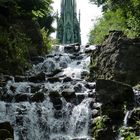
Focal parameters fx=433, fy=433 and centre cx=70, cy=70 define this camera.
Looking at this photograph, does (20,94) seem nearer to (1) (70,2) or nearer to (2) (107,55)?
(2) (107,55)

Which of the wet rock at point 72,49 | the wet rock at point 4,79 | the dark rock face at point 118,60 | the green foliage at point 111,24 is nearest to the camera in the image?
the wet rock at point 4,79

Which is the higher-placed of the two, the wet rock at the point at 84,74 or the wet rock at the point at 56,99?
the wet rock at the point at 84,74

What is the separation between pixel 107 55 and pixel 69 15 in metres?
52.3

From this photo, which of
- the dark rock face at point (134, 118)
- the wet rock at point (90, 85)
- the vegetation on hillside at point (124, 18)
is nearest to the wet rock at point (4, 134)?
the dark rock face at point (134, 118)

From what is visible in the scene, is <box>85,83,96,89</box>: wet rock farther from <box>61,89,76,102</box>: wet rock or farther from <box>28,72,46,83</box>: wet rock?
<box>28,72,46,83</box>: wet rock

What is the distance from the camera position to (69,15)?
71438mm

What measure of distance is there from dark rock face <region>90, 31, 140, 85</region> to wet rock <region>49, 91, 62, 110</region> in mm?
3077

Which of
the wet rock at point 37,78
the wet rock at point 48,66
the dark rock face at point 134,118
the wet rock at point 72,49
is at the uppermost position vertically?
the wet rock at point 72,49

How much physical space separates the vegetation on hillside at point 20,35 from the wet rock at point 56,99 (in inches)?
183

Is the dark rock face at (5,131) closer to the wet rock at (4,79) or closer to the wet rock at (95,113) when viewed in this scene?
the wet rock at (95,113)

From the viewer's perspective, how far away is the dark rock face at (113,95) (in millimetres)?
15127

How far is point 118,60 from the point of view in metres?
18.8

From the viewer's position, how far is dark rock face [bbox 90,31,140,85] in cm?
1830

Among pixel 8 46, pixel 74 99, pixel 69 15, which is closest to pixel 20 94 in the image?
pixel 74 99
